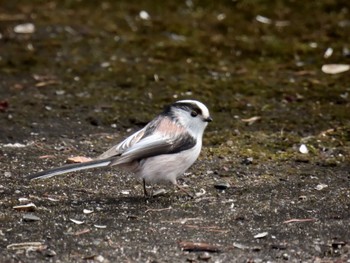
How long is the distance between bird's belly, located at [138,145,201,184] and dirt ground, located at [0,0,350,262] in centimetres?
19

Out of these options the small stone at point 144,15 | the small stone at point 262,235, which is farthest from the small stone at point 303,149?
the small stone at point 144,15

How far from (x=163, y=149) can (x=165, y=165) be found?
0.10 m

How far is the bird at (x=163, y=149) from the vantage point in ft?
17.5

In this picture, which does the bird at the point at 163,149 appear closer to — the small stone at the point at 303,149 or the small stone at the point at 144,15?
the small stone at the point at 303,149

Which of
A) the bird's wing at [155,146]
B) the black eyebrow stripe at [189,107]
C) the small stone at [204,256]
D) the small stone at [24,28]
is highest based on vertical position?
the black eyebrow stripe at [189,107]

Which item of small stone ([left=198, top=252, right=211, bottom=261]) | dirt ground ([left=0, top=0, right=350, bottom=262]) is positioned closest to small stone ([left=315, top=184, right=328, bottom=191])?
Answer: dirt ground ([left=0, top=0, right=350, bottom=262])

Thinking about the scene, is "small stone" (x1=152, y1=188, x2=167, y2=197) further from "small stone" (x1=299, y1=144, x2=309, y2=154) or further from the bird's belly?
"small stone" (x1=299, y1=144, x2=309, y2=154)

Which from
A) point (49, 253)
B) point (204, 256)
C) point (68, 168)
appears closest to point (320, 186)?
point (204, 256)

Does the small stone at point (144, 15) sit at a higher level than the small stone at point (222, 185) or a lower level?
lower

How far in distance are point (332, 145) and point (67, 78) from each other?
8.77ft

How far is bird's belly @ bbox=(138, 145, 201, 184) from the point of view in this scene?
5.37 m

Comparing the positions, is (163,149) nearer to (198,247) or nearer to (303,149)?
(198,247)

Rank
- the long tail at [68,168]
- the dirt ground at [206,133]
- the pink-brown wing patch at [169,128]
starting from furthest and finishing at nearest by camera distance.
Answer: the pink-brown wing patch at [169,128], the long tail at [68,168], the dirt ground at [206,133]

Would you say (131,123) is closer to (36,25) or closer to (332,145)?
(332,145)
